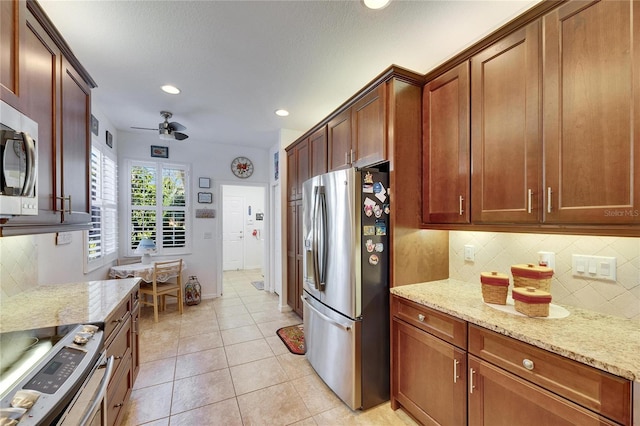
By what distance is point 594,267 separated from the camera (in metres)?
1.42

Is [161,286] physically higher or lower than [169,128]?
lower

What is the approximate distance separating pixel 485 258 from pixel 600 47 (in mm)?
1310

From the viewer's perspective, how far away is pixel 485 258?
1.94 meters

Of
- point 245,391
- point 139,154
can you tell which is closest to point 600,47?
point 245,391

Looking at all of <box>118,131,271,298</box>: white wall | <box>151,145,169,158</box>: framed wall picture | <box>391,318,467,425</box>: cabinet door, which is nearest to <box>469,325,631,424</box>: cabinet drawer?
<box>391,318,467,425</box>: cabinet door

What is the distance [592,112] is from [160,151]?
195 inches

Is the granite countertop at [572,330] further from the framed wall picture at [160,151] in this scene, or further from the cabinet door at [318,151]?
the framed wall picture at [160,151]

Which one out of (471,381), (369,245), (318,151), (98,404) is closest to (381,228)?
(369,245)

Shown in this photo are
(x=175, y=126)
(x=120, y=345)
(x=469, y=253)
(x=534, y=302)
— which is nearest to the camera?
(x=534, y=302)

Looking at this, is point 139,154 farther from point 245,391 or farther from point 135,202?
point 245,391

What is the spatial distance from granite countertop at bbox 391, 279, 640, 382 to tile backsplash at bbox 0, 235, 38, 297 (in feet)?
8.59

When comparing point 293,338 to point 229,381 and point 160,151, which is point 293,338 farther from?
point 160,151

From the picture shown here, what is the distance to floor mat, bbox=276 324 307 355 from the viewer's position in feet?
9.16

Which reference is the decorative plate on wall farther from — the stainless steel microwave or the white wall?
the stainless steel microwave
